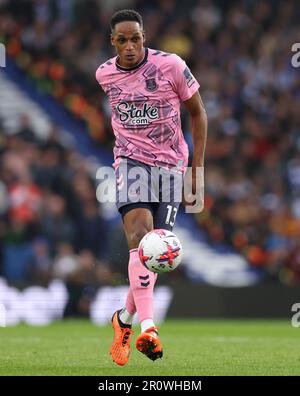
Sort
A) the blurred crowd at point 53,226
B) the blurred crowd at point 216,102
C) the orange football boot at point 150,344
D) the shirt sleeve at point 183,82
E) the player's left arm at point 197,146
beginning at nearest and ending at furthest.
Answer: the orange football boot at point 150,344 < the player's left arm at point 197,146 < the shirt sleeve at point 183,82 < the blurred crowd at point 53,226 < the blurred crowd at point 216,102

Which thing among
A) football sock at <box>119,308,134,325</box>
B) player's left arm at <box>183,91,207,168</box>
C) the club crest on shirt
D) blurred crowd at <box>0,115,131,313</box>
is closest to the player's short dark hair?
the club crest on shirt

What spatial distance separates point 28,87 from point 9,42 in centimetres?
95

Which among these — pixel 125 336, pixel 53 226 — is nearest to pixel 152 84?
pixel 125 336

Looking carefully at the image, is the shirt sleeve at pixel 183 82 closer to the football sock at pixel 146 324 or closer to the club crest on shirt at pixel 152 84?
the club crest on shirt at pixel 152 84

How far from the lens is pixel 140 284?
29.5ft

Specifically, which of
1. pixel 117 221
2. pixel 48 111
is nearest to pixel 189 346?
pixel 117 221

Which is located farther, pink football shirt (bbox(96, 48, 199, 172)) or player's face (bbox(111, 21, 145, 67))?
pink football shirt (bbox(96, 48, 199, 172))

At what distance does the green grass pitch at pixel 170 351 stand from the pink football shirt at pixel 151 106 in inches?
66.2

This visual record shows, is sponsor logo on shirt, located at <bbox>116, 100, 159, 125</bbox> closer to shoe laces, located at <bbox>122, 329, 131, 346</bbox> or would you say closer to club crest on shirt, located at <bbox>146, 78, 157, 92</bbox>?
club crest on shirt, located at <bbox>146, 78, 157, 92</bbox>

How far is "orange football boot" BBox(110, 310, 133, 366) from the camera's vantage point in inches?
356

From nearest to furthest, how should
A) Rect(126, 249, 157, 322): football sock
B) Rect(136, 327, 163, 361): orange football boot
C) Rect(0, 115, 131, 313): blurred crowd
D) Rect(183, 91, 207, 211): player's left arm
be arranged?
Rect(136, 327, 163, 361): orange football boot
Rect(126, 249, 157, 322): football sock
Rect(183, 91, 207, 211): player's left arm
Rect(0, 115, 131, 313): blurred crowd

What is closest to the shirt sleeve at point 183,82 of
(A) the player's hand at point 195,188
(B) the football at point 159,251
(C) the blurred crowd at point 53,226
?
(A) the player's hand at point 195,188

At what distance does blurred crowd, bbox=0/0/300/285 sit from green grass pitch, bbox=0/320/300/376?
3.46 metres

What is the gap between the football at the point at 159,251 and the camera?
8.66m
